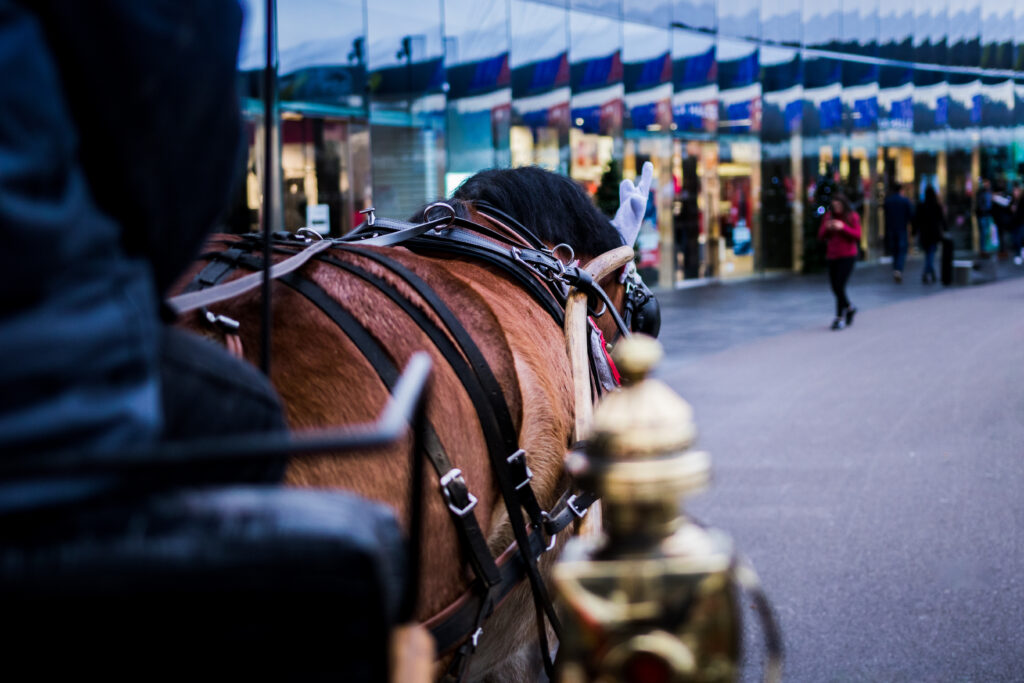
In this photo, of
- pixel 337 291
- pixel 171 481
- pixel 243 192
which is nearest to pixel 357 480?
pixel 337 291

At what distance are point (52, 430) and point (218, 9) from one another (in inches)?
19.7

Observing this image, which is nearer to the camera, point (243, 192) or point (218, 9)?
point (218, 9)

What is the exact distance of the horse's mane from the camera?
3.75m

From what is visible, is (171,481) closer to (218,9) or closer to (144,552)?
(144,552)

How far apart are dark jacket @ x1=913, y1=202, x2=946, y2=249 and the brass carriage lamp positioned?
20808 mm

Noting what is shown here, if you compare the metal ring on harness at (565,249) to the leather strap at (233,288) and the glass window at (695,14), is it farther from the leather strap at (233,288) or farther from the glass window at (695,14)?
the glass window at (695,14)

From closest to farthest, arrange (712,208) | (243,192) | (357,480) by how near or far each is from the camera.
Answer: (357,480) < (243,192) < (712,208)

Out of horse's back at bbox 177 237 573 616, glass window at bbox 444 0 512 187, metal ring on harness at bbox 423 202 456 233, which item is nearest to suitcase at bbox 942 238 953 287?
glass window at bbox 444 0 512 187

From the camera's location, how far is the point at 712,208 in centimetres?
2186

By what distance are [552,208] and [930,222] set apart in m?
18.2

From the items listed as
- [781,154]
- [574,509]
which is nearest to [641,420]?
[574,509]

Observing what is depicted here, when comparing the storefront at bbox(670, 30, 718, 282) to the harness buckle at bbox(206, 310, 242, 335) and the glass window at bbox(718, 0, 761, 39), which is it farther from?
the harness buckle at bbox(206, 310, 242, 335)

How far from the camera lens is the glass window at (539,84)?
1662cm

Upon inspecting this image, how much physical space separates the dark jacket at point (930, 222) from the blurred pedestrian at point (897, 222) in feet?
0.78
